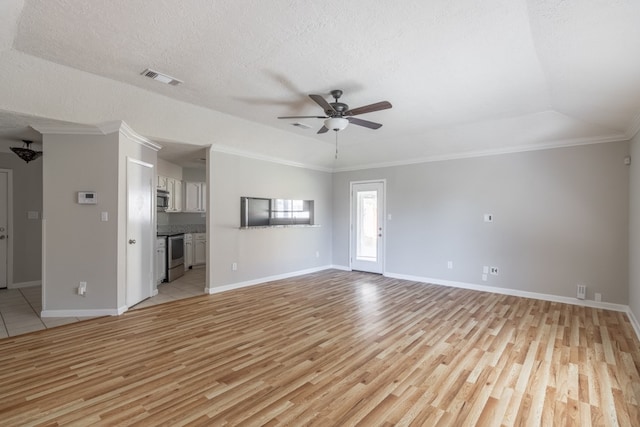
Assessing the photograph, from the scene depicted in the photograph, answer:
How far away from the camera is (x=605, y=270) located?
444cm

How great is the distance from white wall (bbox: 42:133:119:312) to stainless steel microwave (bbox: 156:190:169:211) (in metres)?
2.01

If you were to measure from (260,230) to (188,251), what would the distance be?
2.44 metres

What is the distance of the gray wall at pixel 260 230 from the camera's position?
5.33m

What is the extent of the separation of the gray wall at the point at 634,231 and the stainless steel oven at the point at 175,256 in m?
7.15

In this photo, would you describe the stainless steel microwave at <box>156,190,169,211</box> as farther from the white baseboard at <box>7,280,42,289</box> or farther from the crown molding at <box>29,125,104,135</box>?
the white baseboard at <box>7,280,42,289</box>

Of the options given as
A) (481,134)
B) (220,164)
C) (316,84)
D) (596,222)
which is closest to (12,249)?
(220,164)

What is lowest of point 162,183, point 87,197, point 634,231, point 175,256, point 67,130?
point 175,256

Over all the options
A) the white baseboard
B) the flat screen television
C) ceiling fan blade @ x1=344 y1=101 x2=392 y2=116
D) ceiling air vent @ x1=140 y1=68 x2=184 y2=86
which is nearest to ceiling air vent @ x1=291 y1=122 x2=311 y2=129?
ceiling fan blade @ x1=344 y1=101 x2=392 y2=116

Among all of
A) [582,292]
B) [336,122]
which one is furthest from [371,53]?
[582,292]

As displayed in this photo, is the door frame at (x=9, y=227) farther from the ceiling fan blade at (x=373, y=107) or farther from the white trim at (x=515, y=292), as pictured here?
the white trim at (x=515, y=292)

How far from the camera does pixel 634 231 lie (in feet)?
12.8

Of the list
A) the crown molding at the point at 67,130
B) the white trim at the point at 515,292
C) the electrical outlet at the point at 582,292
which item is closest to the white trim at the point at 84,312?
the crown molding at the point at 67,130

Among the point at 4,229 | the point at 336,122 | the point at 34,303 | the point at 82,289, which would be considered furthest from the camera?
the point at 4,229

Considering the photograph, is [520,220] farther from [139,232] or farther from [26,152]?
[26,152]
